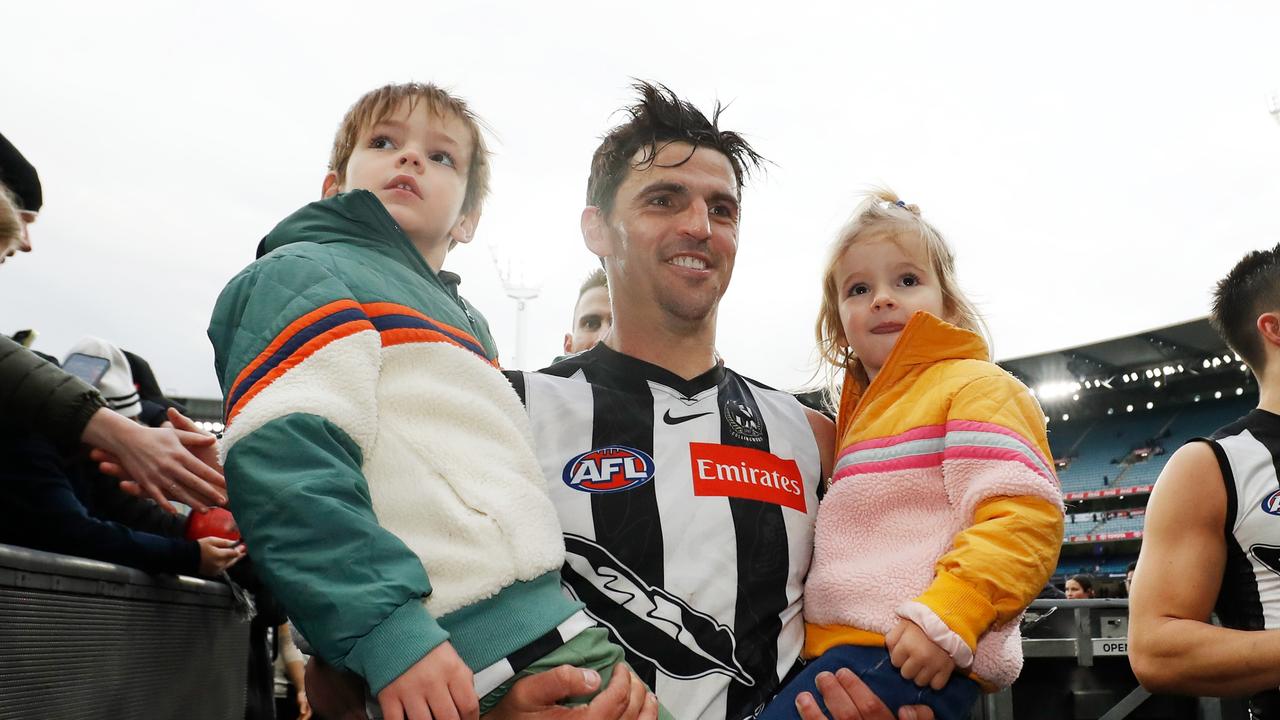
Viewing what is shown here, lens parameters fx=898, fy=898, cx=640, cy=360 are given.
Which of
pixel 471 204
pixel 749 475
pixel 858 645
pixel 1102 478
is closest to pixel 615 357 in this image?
pixel 749 475

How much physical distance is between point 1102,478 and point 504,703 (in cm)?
2524

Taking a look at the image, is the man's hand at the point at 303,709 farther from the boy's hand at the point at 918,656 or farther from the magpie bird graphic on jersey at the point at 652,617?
the boy's hand at the point at 918,656

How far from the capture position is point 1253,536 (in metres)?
2.41

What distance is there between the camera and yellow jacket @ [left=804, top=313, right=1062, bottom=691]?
1604mm

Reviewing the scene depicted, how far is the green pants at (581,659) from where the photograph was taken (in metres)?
1.28

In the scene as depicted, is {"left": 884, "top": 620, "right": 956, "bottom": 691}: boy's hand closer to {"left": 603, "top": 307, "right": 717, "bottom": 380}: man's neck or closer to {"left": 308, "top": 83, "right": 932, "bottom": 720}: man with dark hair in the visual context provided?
{"left": 308, "top": 83, "right": 932, "bottom": 720}: man with dark hair

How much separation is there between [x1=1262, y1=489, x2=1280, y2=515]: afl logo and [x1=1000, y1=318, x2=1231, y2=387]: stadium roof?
2014cm

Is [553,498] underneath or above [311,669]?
above

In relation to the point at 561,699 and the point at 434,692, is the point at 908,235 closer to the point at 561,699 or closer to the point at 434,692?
the point at 561,699

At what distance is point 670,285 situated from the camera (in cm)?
202

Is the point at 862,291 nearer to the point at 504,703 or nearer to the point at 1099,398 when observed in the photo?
the point at 504,703

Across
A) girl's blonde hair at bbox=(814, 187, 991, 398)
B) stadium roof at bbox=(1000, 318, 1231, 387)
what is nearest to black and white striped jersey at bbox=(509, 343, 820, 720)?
girl's blonde hair at bbox=(814, 187, 991, 398)

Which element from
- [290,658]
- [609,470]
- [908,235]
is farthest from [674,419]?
[290,658]

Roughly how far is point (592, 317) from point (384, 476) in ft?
9.23
